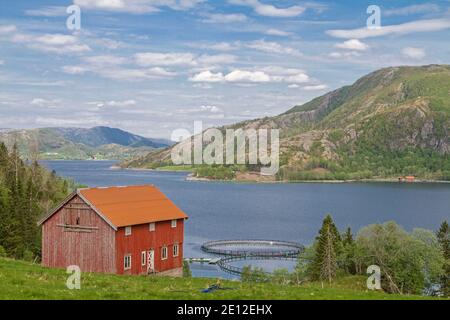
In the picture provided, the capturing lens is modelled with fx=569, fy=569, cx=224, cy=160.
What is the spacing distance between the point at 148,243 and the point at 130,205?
10.9ft

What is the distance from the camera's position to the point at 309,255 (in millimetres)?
75562

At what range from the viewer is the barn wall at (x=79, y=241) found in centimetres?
4284

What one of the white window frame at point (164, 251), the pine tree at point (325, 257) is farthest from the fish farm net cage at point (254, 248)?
the white window frame at point (164, 251)

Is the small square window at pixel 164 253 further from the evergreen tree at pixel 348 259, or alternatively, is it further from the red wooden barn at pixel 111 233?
the evergreen tree at pixel 348 259

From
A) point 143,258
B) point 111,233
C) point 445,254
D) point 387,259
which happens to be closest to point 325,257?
point 387,259

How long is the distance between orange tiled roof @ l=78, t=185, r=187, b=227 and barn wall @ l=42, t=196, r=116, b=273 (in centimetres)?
74

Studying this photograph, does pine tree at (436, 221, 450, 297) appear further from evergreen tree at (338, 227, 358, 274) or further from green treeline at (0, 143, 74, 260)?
green treeline at (0, 143, 74, 260)

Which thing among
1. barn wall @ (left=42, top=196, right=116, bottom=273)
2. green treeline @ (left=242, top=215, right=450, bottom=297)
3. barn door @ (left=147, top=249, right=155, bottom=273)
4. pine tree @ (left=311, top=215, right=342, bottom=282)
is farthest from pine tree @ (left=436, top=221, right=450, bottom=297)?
barn wall @ (left=42, top=196, right=116, bottom=273)

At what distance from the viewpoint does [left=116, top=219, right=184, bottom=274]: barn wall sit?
4300cm

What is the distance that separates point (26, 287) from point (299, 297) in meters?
9.59

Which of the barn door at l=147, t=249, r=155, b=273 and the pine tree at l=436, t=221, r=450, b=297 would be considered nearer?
the barn door at l=147, t=249, r=155, b=273

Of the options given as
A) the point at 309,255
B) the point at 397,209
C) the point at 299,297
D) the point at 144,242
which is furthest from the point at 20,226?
the point at 397,209

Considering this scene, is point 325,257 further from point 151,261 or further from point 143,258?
point 143,258
